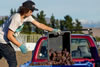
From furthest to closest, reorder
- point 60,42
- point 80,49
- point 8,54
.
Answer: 1. point 80,49
2. point 60,42
3. point 8,54

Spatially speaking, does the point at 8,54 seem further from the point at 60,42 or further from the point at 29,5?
the point at 60,42

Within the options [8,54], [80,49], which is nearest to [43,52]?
[80,49]

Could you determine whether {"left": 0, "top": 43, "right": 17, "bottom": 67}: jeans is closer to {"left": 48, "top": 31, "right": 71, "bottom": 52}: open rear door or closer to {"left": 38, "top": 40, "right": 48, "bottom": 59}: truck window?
{"left": 48, "top": 31, "right": 71, "bottom": 52}: open rear door

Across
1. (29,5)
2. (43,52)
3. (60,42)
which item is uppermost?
(29,5)

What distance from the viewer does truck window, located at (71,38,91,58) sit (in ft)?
33.4

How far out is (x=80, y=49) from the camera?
10.4 meters

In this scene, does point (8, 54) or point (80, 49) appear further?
point (80, 49)

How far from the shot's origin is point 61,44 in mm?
10062

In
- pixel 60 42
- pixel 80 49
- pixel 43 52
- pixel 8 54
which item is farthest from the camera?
pixel 43 52

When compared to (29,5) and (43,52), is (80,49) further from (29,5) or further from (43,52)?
(29,5)

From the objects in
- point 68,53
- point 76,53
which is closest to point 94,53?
point 76,53

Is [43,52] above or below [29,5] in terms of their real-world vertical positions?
below

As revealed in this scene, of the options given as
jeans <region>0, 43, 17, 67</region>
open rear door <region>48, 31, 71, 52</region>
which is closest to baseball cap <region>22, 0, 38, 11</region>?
jeans <region>0, 43, 17, 67</region>

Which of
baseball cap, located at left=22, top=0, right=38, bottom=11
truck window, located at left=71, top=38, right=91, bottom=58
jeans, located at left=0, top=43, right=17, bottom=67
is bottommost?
jeans, located at left=0, top=43, right=17, bottom=67
